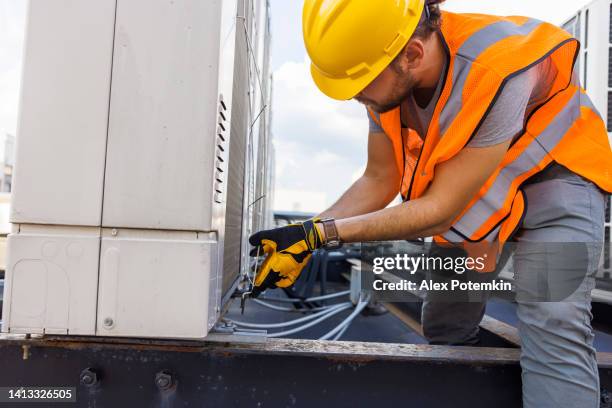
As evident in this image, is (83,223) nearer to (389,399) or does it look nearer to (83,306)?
(83,306)

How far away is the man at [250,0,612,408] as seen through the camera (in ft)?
4.04

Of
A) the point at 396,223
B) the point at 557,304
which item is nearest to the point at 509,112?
the point at 396,223

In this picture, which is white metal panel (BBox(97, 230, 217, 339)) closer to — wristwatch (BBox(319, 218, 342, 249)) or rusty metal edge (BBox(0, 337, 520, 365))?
rusty metal edge (BBox(0, 337, 520, 365))

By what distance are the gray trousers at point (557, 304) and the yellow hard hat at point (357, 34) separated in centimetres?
66

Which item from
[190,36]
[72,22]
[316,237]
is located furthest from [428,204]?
[72,22]

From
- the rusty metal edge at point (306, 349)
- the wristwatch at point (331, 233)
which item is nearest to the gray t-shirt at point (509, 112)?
the wristwatch at point (331, 233)

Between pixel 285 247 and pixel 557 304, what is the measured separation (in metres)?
0.83

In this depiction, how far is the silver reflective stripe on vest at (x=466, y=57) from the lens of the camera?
1286 millimetres

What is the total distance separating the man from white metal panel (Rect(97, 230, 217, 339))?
32cm

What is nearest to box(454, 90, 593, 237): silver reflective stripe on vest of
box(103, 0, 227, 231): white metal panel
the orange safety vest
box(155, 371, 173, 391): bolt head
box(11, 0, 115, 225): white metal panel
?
the orange safety vest

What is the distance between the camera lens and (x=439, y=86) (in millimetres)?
1398

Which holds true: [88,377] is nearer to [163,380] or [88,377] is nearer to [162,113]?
[163,380]

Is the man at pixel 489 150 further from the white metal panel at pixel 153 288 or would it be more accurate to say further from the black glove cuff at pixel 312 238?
the white metal panel at pixel 153 288

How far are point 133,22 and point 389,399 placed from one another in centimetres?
123
